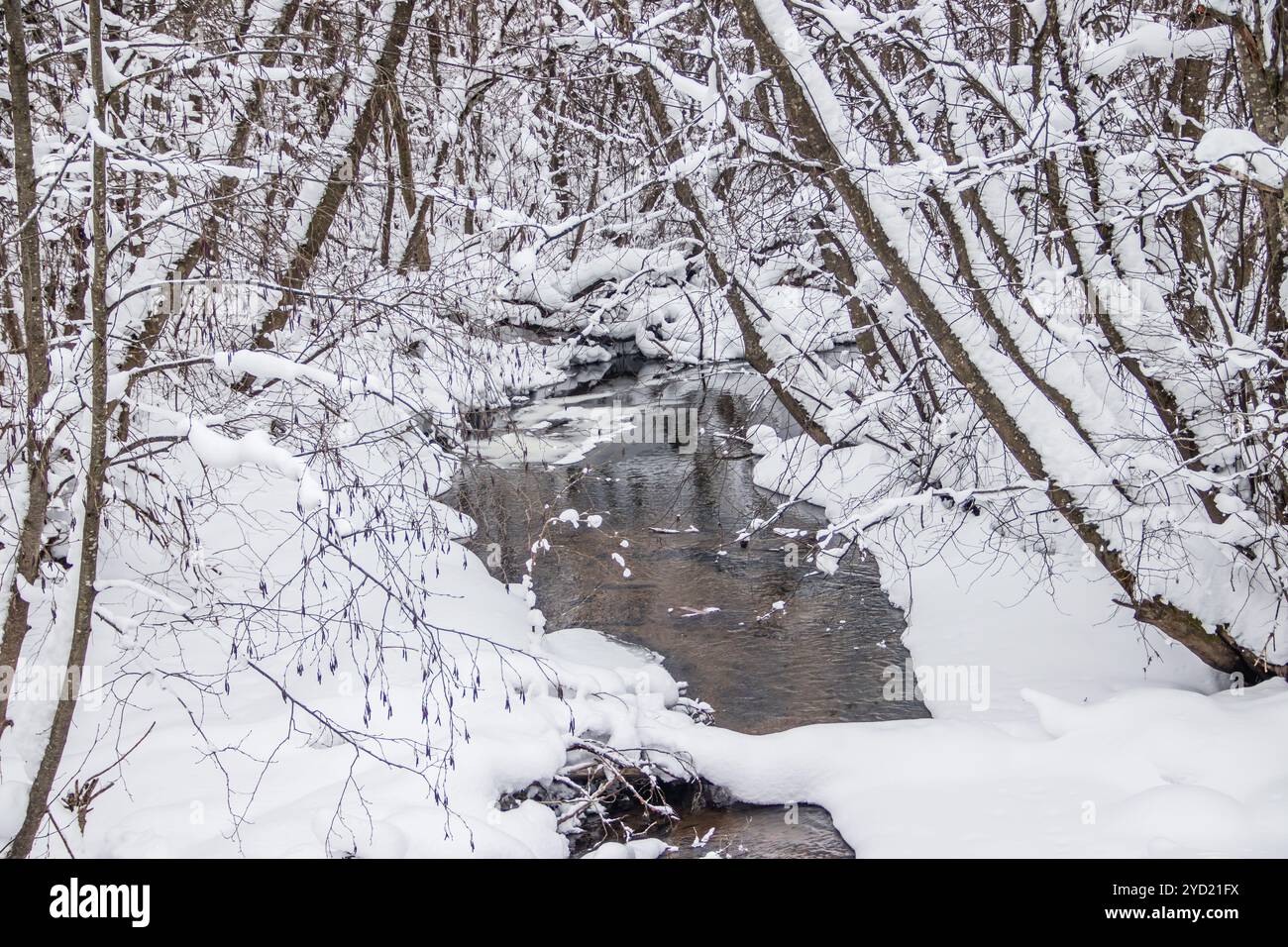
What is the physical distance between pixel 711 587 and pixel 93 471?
5909 mm

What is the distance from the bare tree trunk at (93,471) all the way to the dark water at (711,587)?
46.7 inches

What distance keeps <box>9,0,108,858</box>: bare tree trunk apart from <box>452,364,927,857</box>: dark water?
1.19m

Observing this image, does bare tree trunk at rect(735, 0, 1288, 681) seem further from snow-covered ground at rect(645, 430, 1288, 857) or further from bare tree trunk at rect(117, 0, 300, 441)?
bare tree trunk at rect(117, 0, 300, 441)

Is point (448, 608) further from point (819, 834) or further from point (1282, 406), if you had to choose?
point (1282, 406)

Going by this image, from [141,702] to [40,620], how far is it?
114 centimetres

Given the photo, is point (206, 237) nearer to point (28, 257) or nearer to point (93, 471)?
point (28, 257)

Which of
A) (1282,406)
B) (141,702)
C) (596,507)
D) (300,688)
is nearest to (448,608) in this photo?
(300,688)

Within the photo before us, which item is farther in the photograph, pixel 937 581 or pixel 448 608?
pixel 937 581

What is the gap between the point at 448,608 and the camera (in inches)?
293

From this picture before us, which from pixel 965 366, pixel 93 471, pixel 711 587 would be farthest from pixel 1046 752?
pixel 93 471

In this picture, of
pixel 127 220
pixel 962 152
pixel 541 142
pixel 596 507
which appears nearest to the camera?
pixel 127 220

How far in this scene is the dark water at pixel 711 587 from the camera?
17.1ft

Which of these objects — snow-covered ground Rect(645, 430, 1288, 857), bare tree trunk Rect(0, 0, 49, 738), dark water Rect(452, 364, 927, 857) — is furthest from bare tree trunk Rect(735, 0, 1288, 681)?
bare tree trunk Rect(0, 0, 49, 738)

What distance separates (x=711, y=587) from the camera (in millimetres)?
8492
